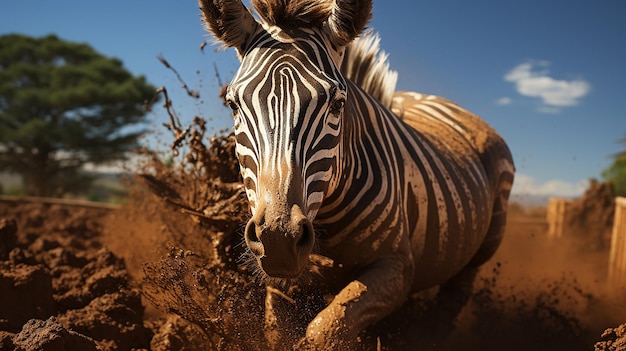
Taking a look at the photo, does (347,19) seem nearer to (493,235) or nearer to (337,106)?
(337,106)

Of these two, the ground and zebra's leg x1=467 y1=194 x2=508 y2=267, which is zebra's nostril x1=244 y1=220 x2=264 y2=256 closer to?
the ground

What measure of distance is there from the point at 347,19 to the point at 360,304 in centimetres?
129

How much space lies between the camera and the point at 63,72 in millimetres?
26469

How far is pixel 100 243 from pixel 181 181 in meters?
3.09

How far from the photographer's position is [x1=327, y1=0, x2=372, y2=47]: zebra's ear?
8.63 ft

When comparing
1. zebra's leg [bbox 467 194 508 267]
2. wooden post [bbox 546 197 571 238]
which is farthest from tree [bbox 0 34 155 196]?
zebra's leg [bbox 467 194 508 267]

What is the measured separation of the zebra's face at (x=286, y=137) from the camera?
2008 mm

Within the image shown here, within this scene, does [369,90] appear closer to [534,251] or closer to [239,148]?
[239,148]

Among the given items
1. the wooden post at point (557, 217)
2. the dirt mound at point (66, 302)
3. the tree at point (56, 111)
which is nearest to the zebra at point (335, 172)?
the dirt mound at point (66, 302)

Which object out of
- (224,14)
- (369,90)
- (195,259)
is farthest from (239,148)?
(369,90)

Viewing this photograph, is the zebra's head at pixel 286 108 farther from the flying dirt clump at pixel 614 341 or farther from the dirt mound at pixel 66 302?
the flying dirt clump at pixel 614 341

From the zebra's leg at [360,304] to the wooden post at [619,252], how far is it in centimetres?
505

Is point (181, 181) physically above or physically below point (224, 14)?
below

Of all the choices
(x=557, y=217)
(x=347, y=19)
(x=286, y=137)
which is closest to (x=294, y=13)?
(x=347, y=19)
